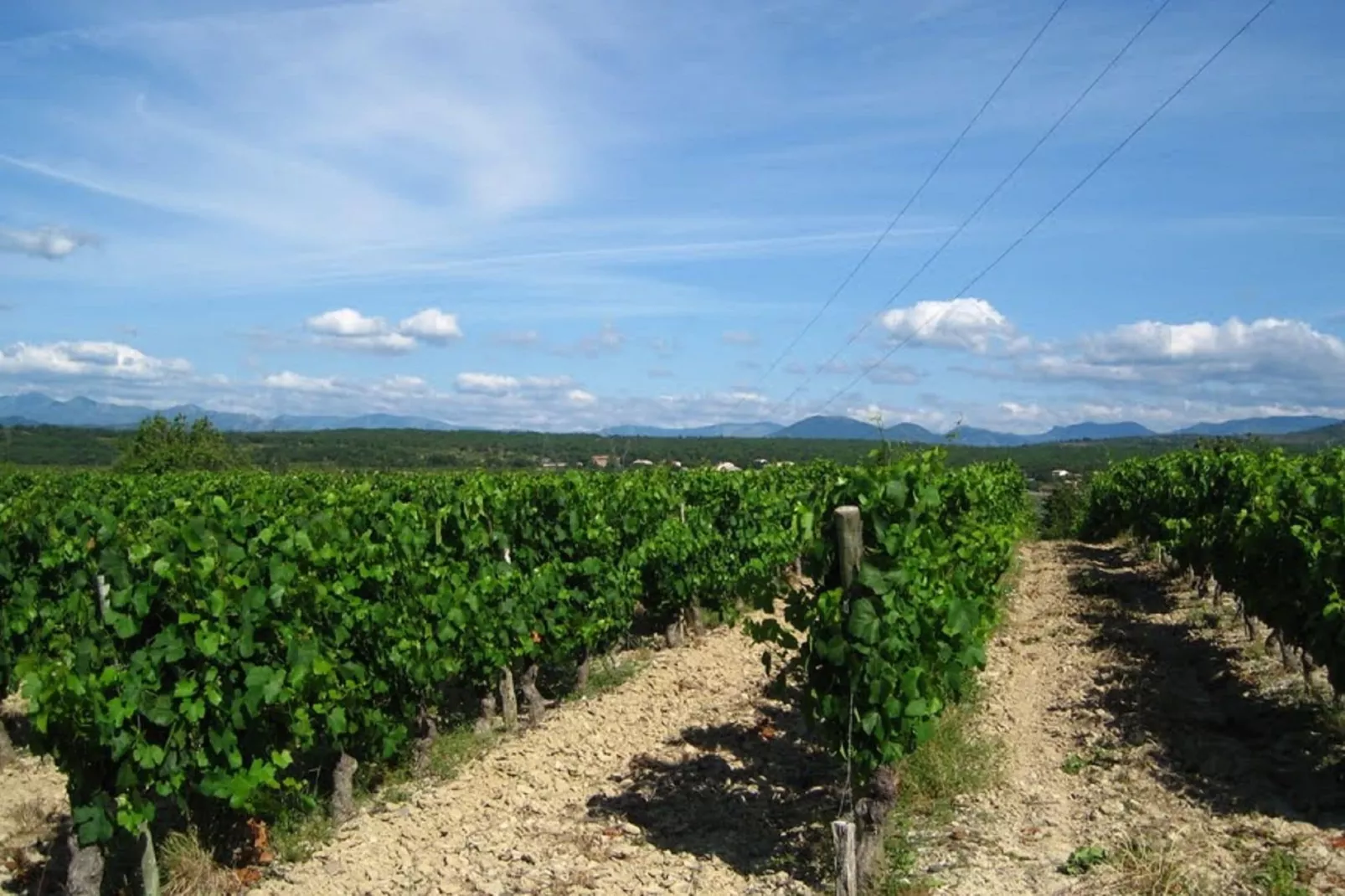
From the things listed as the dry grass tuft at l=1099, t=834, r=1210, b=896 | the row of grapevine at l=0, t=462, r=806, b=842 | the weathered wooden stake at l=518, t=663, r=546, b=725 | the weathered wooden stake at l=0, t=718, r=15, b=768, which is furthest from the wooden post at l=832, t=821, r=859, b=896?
the weathered wooden stake at l=0, t=718, r=15, b=768

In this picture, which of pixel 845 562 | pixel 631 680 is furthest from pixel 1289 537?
pixel 631 680

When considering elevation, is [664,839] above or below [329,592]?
below

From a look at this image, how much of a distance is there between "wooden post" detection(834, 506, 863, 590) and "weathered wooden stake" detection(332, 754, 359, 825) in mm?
3461

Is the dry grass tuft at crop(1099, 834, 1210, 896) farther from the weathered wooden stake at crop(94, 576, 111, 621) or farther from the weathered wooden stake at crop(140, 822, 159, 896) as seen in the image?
the weathered wooden stake at crop(94, 576, 111, 621)

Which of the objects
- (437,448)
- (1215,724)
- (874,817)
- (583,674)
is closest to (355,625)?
(583,674)

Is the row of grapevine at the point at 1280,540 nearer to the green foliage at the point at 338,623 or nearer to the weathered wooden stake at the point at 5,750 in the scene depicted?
the green foliage at the point at 338,623

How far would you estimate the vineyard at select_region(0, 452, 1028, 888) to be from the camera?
5.36 m

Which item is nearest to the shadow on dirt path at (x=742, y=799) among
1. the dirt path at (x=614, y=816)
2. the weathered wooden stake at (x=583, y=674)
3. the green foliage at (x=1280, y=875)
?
the dirt path at (x=614, y=816)

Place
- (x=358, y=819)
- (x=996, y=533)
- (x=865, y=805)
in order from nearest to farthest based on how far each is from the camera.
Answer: (x=865, y=805) < (x=358, y=819) < (x=996, y=533)

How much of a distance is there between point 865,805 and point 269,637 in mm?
3338

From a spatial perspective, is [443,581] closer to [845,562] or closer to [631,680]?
[631,680]

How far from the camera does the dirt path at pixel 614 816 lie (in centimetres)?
572

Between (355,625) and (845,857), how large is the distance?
3.77 m

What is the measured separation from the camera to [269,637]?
603 cm
